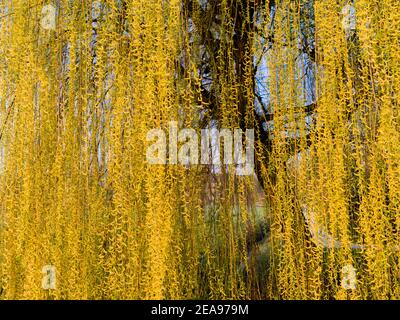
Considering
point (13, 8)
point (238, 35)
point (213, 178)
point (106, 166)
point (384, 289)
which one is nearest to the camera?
point (384, 289)

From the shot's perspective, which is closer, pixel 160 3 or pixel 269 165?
pixel 160 3

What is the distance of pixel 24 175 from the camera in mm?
1894

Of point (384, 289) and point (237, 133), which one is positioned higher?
point (237, 133)

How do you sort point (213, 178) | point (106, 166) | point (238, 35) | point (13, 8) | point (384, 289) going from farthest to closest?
point (238, 35) < point (213, 178) < point (13, 8) < point (106, 166) < point (384, 289)

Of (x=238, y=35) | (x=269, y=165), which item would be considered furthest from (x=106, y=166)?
(x=238, y=35)

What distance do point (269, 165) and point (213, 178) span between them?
0.23 metres

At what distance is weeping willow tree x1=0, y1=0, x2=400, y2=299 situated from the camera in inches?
70.9

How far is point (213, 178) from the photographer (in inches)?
86.8

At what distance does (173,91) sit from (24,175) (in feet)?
1.90

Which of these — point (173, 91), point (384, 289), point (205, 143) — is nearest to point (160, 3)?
point (173, 91)

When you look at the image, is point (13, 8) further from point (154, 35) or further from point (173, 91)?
point (173, 91)

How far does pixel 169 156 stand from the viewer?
1.86m

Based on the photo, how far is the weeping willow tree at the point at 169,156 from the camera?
1801mm

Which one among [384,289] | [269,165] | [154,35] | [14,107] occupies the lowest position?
[384,289]
